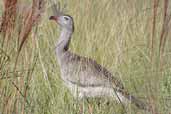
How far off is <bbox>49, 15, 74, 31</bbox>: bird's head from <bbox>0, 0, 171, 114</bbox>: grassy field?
0.07m

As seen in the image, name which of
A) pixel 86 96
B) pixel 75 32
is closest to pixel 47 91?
pixel 86 96

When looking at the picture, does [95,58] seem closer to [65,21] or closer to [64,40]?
[64,40]

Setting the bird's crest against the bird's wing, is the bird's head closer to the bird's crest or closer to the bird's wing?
the bird's crest

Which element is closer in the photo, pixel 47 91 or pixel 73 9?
pixel 47 91

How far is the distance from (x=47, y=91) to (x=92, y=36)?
3.57 ft

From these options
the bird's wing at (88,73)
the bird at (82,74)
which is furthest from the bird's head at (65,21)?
the bird's wing at (88,73)

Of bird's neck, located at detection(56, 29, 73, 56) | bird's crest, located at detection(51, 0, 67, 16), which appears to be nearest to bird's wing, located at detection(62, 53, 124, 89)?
bird's neck, located at detection(56, 29, 73, 56)

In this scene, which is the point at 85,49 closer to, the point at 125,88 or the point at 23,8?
the point at 125,88

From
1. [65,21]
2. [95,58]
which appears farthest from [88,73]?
[65,21]

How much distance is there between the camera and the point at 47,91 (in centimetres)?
465

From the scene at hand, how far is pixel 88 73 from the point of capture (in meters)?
5.32

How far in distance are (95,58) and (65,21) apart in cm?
95

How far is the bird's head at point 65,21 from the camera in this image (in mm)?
6363

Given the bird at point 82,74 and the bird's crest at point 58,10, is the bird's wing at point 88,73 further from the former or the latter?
the bird's crest at point 58,10
